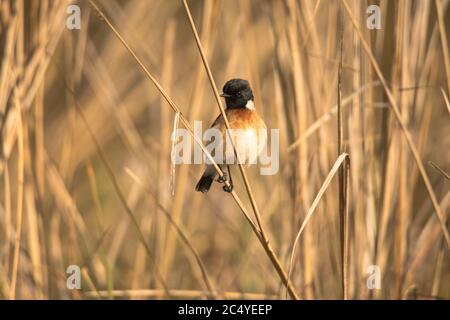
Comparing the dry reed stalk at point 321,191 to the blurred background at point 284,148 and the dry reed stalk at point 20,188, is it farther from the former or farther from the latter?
the dry reed stalk at point 20,188

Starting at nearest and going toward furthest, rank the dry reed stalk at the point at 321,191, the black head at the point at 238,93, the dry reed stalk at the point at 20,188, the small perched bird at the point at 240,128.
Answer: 1. the dry reed stalk at the point at 321,191
2. the dry reed stalk at the point at 20,188
3. the small perched bird at the point at 240,128
4. the black head at the point at 238,93

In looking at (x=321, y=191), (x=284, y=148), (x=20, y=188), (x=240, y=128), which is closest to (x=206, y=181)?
(x=240, y=128)

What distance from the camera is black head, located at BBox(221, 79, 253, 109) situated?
215 cm

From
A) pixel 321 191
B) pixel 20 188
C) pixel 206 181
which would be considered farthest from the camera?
pixel 206 181

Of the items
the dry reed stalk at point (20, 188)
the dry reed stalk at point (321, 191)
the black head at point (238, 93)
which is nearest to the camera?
the dry reed stalk at point (321, 191)

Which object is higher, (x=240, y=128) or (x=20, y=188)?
(x=240, y=128)

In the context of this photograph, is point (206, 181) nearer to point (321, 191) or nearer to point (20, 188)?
point (20, 188)

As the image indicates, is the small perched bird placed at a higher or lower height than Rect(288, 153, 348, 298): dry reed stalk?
higher

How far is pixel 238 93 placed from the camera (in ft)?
7.07

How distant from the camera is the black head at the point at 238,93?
7.05 ft

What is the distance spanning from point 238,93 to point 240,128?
0.45 ft

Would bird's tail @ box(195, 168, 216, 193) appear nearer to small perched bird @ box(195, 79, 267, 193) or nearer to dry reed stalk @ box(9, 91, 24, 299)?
small perched bird @ box(195, 79, 267, 193)

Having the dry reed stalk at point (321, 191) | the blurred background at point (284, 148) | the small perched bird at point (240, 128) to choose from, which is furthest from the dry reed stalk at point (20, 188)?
the dry reed stalk at point (321, 191)

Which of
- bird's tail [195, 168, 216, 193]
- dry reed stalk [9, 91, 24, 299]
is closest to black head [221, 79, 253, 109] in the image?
bird's tail [195, 168, 216, 193]
